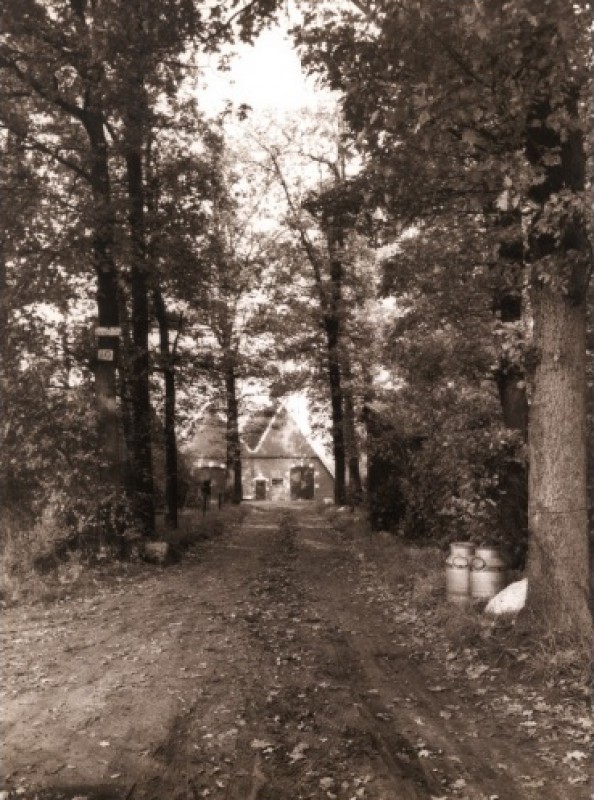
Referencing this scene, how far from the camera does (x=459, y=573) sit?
9438mm

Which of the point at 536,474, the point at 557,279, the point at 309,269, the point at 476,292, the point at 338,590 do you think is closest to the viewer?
the point at 557,279

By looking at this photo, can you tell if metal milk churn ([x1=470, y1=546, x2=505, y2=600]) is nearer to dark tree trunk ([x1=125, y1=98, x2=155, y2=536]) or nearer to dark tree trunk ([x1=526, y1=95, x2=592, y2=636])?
dark tree trunk ([x1=526, y1=95, x2=592, y2=636])

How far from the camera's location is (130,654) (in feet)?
25.5

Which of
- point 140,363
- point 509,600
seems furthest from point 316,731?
point 140,363

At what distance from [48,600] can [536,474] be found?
732 cm

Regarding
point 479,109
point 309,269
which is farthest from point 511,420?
point 309,269

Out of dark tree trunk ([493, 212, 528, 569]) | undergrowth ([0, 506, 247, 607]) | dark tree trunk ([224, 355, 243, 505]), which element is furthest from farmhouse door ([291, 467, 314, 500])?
dark tree trunk ([493, 212, 528, 569])

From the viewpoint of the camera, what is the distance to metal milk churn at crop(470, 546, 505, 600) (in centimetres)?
923

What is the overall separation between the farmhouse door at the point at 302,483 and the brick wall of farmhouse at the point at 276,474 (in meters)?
0.30

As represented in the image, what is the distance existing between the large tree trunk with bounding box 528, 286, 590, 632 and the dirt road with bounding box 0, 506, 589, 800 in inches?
46.0

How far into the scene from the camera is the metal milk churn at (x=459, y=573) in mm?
9391

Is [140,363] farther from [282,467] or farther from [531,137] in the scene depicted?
[282,467]

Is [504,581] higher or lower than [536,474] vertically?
lower

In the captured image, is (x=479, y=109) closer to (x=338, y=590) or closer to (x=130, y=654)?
(x=130, y=654)
